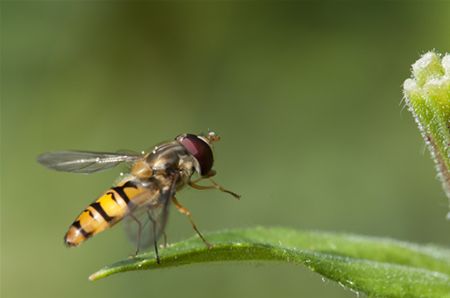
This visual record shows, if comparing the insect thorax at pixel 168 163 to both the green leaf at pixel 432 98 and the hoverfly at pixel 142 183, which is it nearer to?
the hoverfly at pixel 142 183

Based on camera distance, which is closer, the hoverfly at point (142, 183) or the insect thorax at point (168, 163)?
the hoverfly at point (142, 183)

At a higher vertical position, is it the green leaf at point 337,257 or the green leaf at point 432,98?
the green leaf at point 432,98

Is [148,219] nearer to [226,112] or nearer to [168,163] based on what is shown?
[168,163]

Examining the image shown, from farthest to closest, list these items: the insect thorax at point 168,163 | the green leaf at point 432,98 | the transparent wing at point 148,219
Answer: the insect thorax at point 168,163 → the transparent wing at point 148,219 → the green leaf at point 432,98

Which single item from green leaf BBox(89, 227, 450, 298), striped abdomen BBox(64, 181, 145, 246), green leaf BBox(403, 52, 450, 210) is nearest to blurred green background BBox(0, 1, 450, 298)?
green leaf BBox(89, 227, 450, 298)

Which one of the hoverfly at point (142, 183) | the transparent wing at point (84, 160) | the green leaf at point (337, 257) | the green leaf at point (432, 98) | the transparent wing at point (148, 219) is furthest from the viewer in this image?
the transparent wing at point (84, 160)

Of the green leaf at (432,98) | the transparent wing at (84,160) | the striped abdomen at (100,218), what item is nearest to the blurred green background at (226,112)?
the transparent wing at (84,160)

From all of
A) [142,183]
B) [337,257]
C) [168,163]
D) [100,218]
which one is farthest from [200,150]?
[337,257]

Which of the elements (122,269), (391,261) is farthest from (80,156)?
(391,261)
